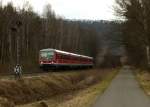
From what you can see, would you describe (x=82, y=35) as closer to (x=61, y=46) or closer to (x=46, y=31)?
(x=61, y=46)

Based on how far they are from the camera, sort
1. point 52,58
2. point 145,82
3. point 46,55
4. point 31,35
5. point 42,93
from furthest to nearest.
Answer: point 31,35 → point 46,55 → point 52,58 → point 145,82 → point 42,93

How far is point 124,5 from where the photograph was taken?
5159 centimetres

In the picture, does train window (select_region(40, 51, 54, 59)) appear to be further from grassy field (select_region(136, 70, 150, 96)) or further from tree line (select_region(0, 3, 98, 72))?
grassy field (select_region(136, 70, 150, 96))

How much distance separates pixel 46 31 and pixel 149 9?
6125cm

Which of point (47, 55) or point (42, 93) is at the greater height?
point (47, 55)

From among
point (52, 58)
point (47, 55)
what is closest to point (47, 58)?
point (47, 55)

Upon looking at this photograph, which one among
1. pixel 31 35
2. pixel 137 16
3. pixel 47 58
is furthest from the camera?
pixel 31 35

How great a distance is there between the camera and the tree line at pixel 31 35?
79.1 meters

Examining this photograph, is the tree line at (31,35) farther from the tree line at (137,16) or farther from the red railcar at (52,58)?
the tree line at (137,16)

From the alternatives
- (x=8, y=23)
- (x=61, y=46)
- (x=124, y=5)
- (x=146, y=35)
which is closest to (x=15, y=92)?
(x=146, y=35)

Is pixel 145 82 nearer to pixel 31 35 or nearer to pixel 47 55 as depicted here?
pixel 47 55

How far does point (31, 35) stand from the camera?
331 feet

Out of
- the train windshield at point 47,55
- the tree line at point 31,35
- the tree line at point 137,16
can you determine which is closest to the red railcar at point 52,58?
the train windshield at point 47,55

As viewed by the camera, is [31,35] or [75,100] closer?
[75,100]
